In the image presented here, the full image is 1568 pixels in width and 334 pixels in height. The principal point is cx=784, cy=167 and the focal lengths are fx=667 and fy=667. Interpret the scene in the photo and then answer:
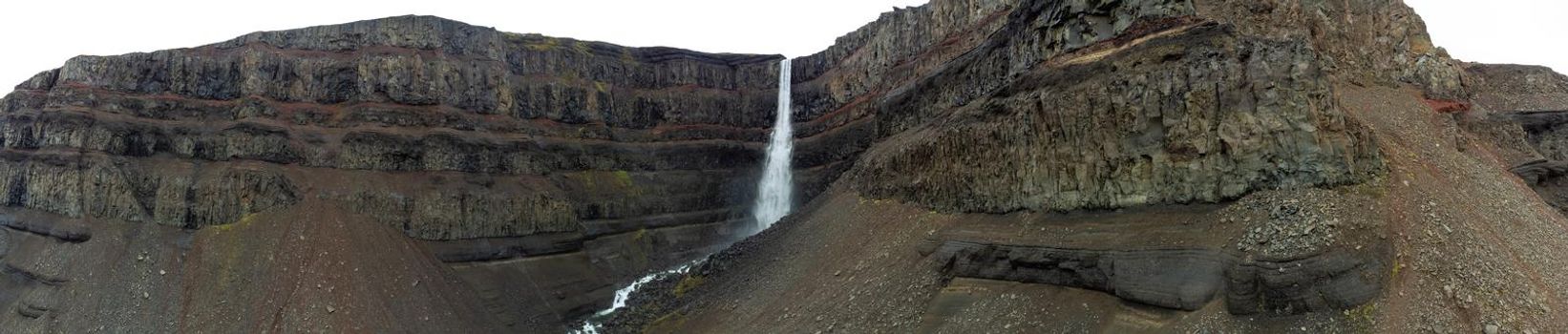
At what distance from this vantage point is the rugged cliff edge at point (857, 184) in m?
11.7

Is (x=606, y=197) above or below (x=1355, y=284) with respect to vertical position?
below

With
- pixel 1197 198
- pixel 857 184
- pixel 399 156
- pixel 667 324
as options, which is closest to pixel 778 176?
pixel 857 184

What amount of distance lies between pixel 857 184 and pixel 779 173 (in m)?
11.9

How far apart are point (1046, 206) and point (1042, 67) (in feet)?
13.5

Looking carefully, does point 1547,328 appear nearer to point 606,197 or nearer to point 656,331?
point 656,331

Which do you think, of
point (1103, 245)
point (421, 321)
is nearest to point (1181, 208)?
point (1103, 245)

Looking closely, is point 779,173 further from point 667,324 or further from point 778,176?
point 667,324

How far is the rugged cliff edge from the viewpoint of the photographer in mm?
11703

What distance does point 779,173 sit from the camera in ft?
124

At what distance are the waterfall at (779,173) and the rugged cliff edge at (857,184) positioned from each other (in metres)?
1.02

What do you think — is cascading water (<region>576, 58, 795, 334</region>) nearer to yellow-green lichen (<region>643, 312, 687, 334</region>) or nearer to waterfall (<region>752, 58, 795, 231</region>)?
waterfall (<region>752, 58, 795, 231</region>)

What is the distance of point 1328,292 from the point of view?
1023 centimetres

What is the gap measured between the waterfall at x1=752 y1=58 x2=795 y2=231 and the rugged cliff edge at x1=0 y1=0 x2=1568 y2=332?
1.02m

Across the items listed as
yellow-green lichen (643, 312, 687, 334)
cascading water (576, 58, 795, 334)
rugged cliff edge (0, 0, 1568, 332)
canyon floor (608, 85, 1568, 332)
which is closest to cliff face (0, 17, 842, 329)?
rugged cliff edge (0, 0, 1568, 332)
